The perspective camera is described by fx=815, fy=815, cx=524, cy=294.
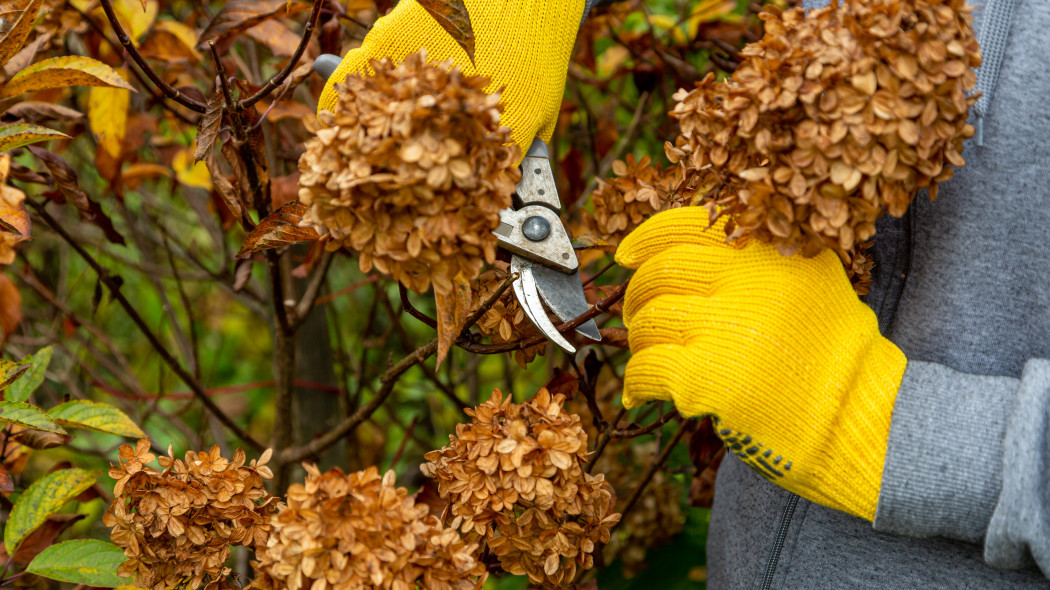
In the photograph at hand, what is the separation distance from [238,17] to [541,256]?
616 mm

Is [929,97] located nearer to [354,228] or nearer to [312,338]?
[354,228]

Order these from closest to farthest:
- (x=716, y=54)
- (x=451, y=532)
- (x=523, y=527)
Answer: (x=451, y=532), (x=523, y=527), (x=716, y=54)

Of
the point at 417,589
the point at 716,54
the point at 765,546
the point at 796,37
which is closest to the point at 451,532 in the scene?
the point at 417,589

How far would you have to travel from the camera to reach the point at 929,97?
2.30 ft

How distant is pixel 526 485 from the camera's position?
841 millimetres

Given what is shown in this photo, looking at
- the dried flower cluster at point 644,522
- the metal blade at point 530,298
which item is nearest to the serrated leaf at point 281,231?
the metal blade at point 530,298

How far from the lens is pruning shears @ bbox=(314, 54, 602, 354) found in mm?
933

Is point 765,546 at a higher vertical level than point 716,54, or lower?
lower

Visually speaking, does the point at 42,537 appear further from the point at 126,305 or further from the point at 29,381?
the point at 126,305

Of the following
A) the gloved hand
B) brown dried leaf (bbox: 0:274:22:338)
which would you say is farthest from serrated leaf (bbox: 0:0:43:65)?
the gloved hand

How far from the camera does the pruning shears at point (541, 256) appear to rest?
93 cm

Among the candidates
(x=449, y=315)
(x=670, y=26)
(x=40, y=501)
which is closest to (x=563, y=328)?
(x=449, y=315)

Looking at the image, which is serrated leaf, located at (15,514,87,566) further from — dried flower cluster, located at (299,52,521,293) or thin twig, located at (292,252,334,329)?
dried flower cluster, located at (299,52,521,293)

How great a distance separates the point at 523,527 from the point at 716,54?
1.05 metres
